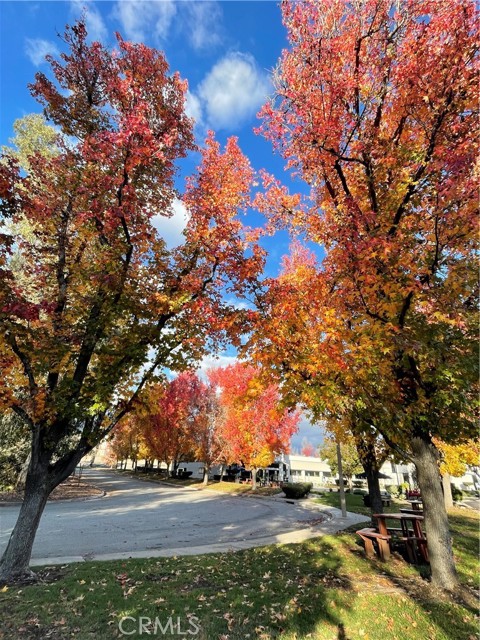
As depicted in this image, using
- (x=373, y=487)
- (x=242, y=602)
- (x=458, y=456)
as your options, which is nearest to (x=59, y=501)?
(x=373, y=487)

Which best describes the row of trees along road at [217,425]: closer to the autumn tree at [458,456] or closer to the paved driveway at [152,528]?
the paved driveway at [152,528]

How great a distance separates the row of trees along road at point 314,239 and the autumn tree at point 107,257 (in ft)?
0.15

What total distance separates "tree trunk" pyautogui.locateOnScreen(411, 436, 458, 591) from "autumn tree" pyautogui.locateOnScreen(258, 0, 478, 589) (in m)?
0.02

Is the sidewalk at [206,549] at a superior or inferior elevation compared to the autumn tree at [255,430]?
inferior

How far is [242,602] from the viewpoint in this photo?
210 inches

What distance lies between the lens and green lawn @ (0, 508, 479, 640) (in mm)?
4523

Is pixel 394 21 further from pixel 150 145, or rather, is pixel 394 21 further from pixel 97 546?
pixel 97 546

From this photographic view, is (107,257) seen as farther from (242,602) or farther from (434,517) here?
(434,517)

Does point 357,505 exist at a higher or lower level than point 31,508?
lower

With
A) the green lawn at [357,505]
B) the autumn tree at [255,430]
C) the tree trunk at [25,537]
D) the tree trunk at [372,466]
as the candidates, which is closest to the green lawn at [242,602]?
the tree trunk at [25,537]

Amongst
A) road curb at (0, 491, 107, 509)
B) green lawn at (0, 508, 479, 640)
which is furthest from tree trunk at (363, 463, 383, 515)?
road curb at (0, 491, 107, 509)

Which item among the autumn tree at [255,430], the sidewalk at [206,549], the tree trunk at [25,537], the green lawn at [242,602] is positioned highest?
the autumn tree at [255,430]

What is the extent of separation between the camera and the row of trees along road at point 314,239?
6191 mm

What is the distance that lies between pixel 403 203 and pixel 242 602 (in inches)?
294
